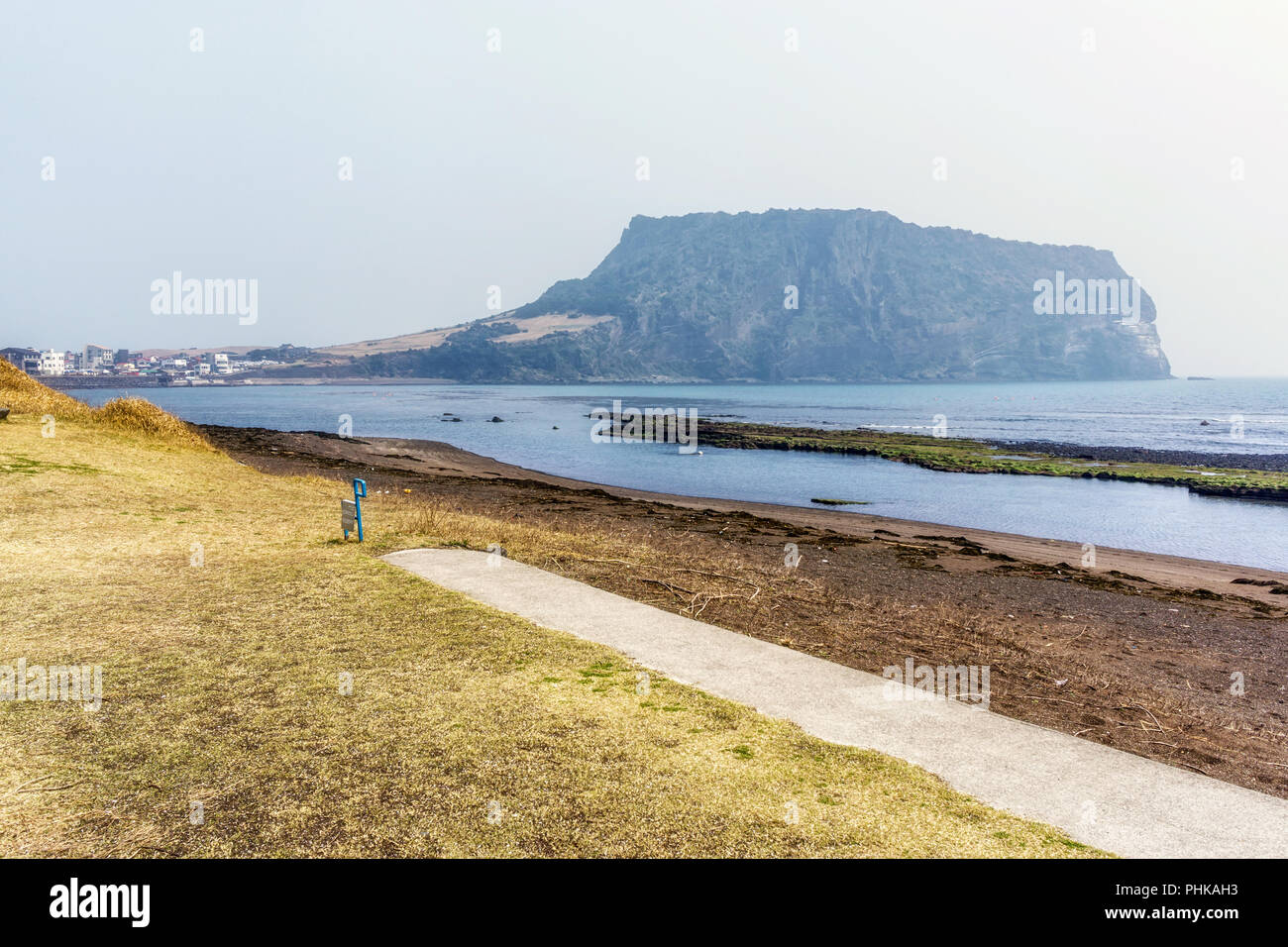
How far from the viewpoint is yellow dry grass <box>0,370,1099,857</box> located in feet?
15.1

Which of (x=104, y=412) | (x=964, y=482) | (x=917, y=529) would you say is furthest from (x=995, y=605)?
(x=964, y=482)

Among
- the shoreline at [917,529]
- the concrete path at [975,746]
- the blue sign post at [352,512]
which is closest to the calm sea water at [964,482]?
the shoreline at [917,529]

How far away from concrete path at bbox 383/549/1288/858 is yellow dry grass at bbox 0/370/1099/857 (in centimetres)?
33

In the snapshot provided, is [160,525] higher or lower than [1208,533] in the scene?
higher

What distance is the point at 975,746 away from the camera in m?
6.23

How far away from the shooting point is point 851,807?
5035 millimetres

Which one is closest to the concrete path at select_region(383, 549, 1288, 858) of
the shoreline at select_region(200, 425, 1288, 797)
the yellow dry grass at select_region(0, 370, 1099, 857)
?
the yellow dry grass at select_region(0, 370, 1099, 857)

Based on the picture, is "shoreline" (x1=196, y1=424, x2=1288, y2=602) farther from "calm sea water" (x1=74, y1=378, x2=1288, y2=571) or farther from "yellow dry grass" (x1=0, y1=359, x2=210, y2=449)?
"yellow dry grass" (x1=0, y1=359, x2=210, y2=449)
